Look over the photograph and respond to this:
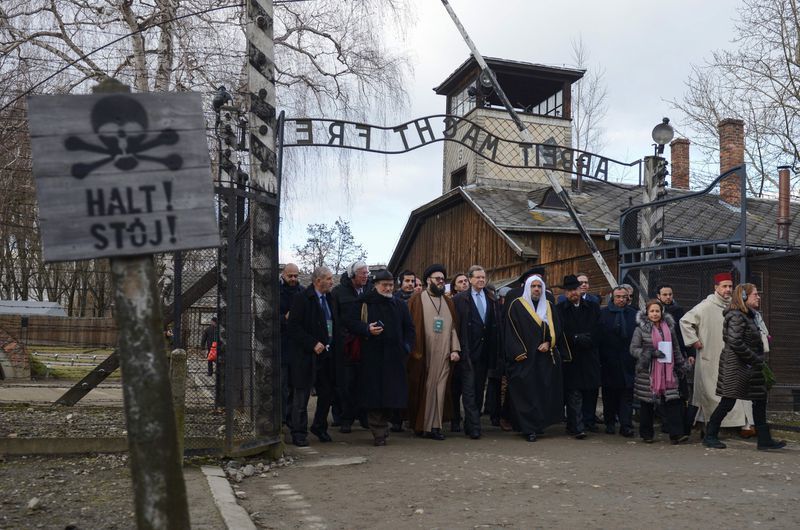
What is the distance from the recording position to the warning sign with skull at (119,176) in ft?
10.7

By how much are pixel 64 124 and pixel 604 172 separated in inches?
430

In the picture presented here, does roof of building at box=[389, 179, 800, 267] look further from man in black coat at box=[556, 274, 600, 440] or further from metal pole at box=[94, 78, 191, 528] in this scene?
metal pole at box=[94, 78, 191, 528]

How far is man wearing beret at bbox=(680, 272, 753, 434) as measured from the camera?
9.96 m

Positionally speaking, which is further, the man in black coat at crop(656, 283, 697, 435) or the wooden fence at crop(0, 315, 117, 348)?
the wooden fence at crop(0, 315, 117, 348)

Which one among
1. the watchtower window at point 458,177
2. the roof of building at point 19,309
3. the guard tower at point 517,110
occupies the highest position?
the guard tower at point 517,110

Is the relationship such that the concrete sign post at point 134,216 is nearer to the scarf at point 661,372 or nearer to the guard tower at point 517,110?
the scarf at point 661,372

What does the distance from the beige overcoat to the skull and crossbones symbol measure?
26.3 feet

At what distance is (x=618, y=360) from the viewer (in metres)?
10.4

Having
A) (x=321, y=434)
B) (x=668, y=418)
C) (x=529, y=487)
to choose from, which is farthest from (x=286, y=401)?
(x=668, y=418)

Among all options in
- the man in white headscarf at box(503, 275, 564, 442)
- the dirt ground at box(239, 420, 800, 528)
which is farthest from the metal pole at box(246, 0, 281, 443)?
the man in white headscarf at box(503, 275, 564, 442)

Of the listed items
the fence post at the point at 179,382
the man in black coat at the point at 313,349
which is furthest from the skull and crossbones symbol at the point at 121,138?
the man in black coat at the point at 313,349

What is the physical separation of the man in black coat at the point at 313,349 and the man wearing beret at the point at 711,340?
430 centimetres

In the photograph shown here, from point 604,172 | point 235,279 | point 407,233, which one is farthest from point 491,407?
point 407,233

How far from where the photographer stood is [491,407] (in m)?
11.6
